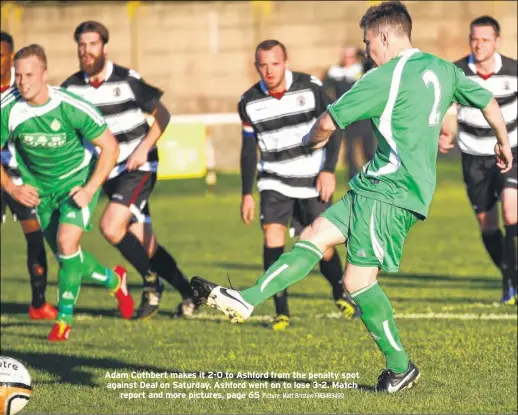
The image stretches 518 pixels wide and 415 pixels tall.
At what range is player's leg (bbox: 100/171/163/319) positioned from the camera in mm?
10836

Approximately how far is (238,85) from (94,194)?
56.1 feet

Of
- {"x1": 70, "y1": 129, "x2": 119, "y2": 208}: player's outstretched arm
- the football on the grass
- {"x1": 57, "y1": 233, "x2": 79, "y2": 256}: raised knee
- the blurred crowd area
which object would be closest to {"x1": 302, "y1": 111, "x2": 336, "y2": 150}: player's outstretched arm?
the football on the grass

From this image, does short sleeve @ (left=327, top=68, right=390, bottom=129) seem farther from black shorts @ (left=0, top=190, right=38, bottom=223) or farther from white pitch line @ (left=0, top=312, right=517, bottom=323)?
black shorts @ (left=0, top=190, right=38, bottom=223)

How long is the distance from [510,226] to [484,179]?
0.46 metres

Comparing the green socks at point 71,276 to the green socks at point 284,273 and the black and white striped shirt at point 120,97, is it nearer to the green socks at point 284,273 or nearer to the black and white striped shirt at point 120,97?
the black and white striped shirt at point 120,97

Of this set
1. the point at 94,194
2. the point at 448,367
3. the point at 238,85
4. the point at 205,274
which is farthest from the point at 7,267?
the point at 238,85

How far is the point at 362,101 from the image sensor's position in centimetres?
698

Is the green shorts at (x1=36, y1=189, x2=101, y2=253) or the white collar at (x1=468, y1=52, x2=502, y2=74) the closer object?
the green shorts at (x1=36, y1=189, x2=101, y2=253)

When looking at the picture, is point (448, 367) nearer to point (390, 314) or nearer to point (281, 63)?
point (390, 314)

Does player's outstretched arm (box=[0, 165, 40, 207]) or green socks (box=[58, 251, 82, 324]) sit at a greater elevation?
player's outstretched arm (box=[0, 165, 40, 207])

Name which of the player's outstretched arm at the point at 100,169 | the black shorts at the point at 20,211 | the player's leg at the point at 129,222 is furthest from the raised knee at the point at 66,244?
the black shorts at the point at 20,211

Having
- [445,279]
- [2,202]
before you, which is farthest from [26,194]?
[445,279]

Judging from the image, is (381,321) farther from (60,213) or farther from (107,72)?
(107,72)

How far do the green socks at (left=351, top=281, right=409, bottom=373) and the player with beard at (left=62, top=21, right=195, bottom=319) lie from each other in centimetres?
363
